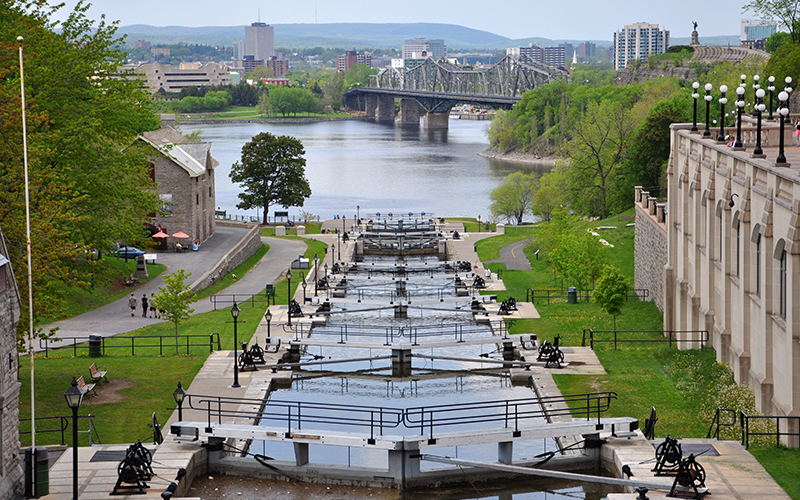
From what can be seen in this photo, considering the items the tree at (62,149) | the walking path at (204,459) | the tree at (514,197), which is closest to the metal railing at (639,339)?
the walking path at (204,459)

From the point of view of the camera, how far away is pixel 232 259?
211 ft

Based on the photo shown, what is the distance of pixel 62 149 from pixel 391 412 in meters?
14.7

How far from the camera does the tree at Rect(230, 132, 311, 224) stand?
89875mm

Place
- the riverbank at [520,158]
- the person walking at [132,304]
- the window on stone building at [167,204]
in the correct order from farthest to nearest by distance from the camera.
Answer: the riverbank at [520,158] → the window on stone building at [167,204] → the person walking at [132,304]

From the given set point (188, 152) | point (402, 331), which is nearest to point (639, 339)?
point (402, 331)

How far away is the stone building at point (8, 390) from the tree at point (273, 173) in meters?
67.4

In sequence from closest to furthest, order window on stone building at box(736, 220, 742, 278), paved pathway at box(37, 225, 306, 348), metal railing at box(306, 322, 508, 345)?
window on stone building at box(736, 220, 742, 278), metal railing at box(306, 322, 508, 345), paved pathway at box(37, 225, 306, 348)

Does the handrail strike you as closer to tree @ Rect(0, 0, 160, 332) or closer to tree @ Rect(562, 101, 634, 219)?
tree @ Rect(0, 0, 160, 332)

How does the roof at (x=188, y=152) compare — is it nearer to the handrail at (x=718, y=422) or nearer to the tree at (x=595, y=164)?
the tree at (x=595, y=164)

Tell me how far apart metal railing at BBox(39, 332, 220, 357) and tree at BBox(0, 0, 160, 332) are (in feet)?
14.9

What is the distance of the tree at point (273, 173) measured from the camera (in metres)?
89.9

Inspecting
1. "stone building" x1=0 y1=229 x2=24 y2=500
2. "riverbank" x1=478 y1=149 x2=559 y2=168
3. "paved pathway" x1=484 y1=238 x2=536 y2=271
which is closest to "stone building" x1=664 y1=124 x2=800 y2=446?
"stone building" x1=0 y1=229 x2=24 y2=500

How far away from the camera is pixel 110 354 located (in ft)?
133

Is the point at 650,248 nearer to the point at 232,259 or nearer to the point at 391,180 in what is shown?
the point at 232,259
